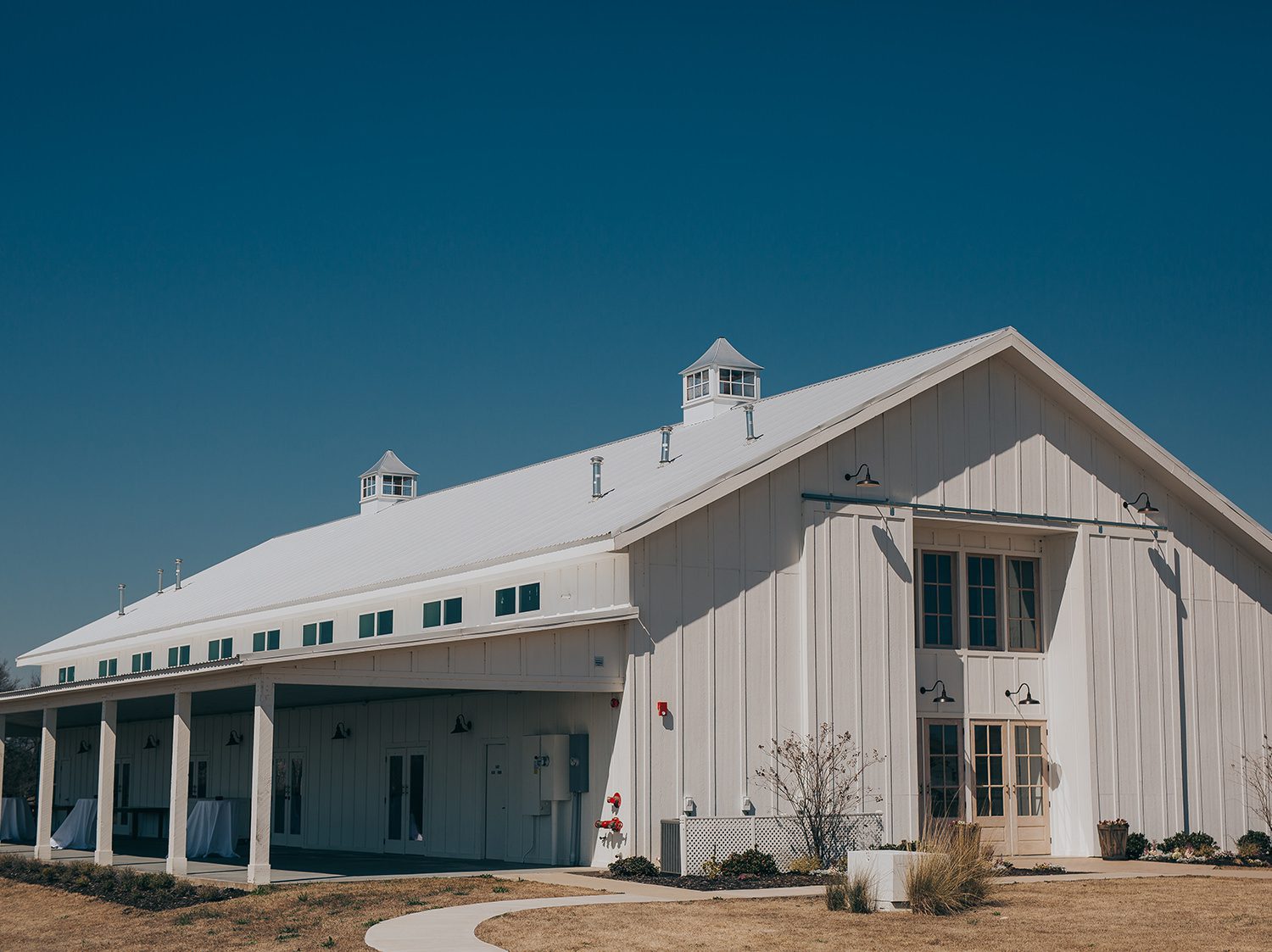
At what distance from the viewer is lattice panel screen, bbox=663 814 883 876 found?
76.0 feet

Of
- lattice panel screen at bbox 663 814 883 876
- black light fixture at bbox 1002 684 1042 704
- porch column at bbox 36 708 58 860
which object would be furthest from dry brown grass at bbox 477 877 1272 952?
porch column at bbox 36 708 58 860

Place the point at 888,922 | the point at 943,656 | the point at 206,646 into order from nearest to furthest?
1. the point at 888,922
2. the point at 943,656
3. the point at 206,646

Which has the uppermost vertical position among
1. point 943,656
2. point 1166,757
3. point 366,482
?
point 366,482

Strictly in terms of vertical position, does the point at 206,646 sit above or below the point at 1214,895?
above

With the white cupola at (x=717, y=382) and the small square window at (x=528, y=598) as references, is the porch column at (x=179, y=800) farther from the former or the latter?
the white cupola at (x=717, y=382)

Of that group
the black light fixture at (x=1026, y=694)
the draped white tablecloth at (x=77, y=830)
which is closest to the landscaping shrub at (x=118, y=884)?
the draped white tablecloth at (x=77, y=830)

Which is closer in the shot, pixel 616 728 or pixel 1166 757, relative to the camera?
pixel 616 728

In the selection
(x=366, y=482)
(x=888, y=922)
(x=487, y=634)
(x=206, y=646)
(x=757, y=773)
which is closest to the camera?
(x=888, y=922)

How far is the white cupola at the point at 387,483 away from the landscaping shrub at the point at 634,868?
80.8 feet

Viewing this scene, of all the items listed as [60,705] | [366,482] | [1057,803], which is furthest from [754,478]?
[366,482]

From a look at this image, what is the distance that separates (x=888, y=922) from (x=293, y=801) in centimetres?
1896

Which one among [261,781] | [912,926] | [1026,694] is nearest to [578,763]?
[261,781]

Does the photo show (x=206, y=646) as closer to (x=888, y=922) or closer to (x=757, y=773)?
(x=757, y=773)

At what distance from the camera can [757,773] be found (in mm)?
24703
